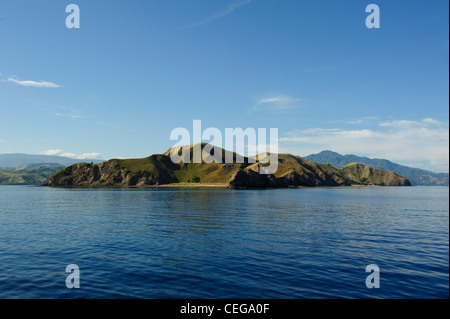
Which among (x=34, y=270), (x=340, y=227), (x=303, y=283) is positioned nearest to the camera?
(x=303, y=283)

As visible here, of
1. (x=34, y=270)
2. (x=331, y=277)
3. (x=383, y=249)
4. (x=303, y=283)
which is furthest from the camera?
(x=383, y=249)

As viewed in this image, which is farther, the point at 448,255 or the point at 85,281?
the point at 448,255

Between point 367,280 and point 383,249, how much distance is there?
13.4 metres

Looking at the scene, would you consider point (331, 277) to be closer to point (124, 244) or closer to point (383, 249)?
point (383, 249)

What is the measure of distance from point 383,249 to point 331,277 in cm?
1470

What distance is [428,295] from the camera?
64.3 ft

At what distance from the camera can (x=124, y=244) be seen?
34.9 m

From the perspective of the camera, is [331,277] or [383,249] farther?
[383,249]
